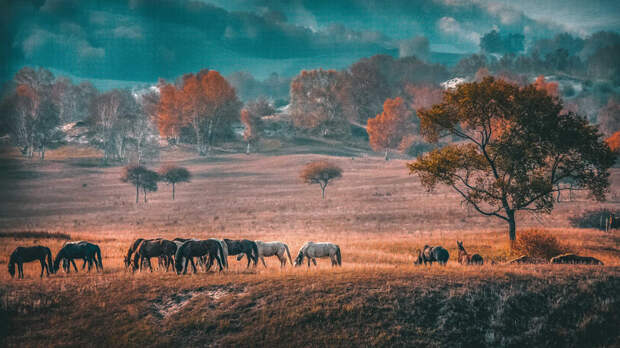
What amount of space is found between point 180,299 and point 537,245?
70.3 feet

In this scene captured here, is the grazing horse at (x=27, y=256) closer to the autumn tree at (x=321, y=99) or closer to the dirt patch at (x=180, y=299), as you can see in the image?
the dirt patch at (x=180, y=299)

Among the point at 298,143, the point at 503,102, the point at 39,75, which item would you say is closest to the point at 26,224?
the point at 503,102

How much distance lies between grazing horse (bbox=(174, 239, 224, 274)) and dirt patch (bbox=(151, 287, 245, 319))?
2.78 metres

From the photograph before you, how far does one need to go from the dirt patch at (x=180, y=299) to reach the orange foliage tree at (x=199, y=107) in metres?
104

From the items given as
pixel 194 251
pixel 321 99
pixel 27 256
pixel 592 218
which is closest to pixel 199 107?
pixel 321 99

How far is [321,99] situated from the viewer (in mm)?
146000

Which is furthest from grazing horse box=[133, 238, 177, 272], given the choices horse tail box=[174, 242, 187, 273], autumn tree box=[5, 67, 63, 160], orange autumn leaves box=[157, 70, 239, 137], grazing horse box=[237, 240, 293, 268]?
autumn tree box=[5, 67, 63, 160]

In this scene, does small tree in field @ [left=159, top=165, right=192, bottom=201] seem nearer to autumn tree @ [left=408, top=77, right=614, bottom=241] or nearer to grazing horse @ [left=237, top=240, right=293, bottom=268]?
autumn tree @ [left=408, top=77, right=614, bottom=241]

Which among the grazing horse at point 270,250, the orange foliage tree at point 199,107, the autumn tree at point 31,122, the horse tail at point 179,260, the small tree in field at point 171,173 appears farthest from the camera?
the orange foliage tree at point 199,107

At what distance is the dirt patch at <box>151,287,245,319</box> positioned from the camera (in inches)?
502

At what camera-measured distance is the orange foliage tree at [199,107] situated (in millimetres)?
112312

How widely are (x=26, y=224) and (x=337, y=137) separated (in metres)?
103

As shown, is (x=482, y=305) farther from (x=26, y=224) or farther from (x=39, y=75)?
(x=39, y=75)

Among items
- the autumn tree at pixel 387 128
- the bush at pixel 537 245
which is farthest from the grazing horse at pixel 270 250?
the autumn tree at pixel 387 128
